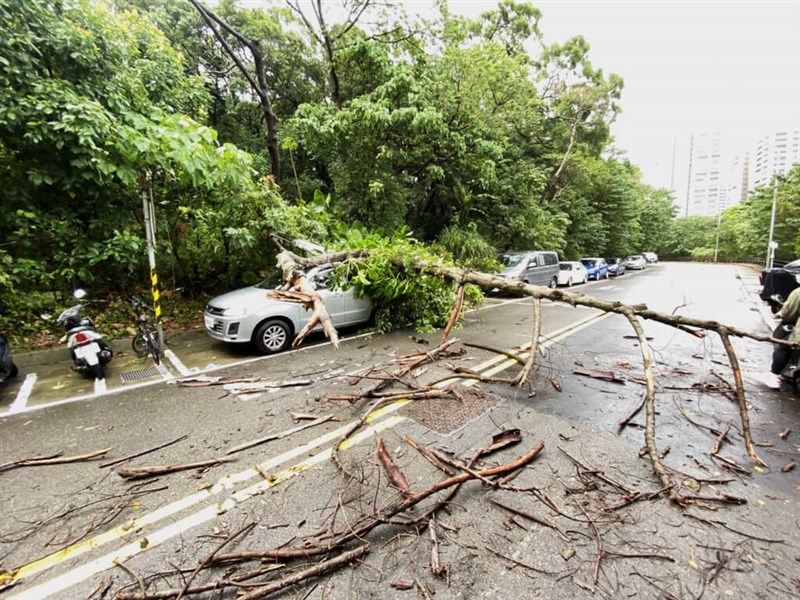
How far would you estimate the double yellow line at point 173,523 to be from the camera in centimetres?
212

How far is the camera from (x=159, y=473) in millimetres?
3092

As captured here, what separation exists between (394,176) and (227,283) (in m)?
6.69

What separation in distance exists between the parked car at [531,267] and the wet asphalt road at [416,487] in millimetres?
8864

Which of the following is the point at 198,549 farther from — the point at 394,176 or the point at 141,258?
the point at 394,176

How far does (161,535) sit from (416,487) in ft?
6.13

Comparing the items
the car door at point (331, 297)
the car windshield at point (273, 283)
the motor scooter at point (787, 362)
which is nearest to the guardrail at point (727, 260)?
the motor scooter at point (787, 362)

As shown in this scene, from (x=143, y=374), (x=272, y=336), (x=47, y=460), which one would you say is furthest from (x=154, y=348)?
(x=47, y=460)

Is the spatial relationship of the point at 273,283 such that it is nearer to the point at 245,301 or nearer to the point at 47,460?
the point at 245,301

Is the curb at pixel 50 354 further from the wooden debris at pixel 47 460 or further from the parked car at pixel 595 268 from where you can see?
the parked car at pixel 595 268

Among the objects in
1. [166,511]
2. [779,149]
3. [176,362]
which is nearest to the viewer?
[166,511]

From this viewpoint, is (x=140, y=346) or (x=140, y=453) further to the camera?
(x=140, y=346)

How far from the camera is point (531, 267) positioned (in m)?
14.6

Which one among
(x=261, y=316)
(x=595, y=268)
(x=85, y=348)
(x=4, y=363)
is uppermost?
(x=595, y=268)

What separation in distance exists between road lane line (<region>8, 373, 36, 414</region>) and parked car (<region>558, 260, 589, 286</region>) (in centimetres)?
1904
